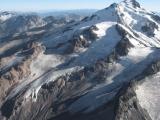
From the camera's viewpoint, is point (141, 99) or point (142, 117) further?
point (141, 99)

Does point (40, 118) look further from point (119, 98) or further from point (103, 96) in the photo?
point (119, 98)

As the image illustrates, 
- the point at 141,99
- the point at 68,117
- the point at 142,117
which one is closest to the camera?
the point at 142,117

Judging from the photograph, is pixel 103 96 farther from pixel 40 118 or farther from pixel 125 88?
pixel 40 118

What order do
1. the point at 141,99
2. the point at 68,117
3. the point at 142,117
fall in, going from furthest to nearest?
the point at 68,117, the point at 141,99, the point at 142,117

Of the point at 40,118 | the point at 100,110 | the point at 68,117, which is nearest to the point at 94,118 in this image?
the point at 100,110

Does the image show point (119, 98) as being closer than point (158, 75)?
Yes

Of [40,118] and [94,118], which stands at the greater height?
[94,118]

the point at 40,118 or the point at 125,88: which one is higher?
the point at 125,88

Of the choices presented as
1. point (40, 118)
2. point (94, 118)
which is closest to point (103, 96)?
point (94, 118)
